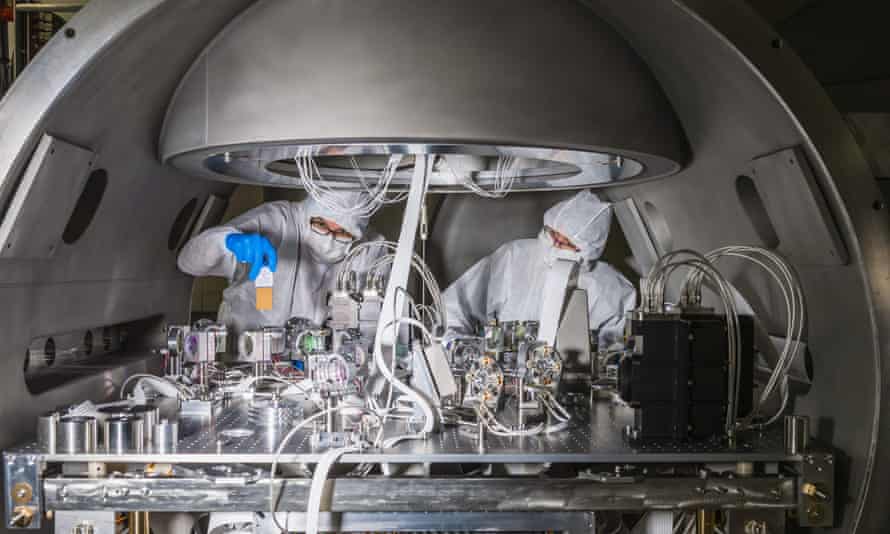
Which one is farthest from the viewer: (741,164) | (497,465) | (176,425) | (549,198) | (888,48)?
(549,198)

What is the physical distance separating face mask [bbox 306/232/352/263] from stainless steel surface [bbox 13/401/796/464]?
148cm

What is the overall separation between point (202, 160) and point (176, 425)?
74 cm

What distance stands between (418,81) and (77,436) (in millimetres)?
1032

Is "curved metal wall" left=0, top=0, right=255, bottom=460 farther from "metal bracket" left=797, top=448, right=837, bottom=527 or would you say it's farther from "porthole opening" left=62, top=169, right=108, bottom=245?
"metal bracket" left=797, top=448, right=837, bottom=527

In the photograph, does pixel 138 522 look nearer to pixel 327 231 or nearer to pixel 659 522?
pixel 659 522

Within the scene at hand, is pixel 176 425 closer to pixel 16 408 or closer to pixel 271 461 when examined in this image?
pixel 271 461

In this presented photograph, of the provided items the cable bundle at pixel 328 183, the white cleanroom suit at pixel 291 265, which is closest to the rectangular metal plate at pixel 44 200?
the cable bundle at pixel 328 183

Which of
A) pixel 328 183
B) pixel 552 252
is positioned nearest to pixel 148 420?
pixel 328 183

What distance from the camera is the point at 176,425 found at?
163 centimetres

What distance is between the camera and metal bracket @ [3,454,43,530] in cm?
155

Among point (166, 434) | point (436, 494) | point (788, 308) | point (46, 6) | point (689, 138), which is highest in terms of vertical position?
point (46, 6)

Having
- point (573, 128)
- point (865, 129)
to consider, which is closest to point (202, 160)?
point (573, 128)

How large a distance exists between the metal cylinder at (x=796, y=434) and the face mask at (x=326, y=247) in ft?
6.55

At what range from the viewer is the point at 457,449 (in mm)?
1627
